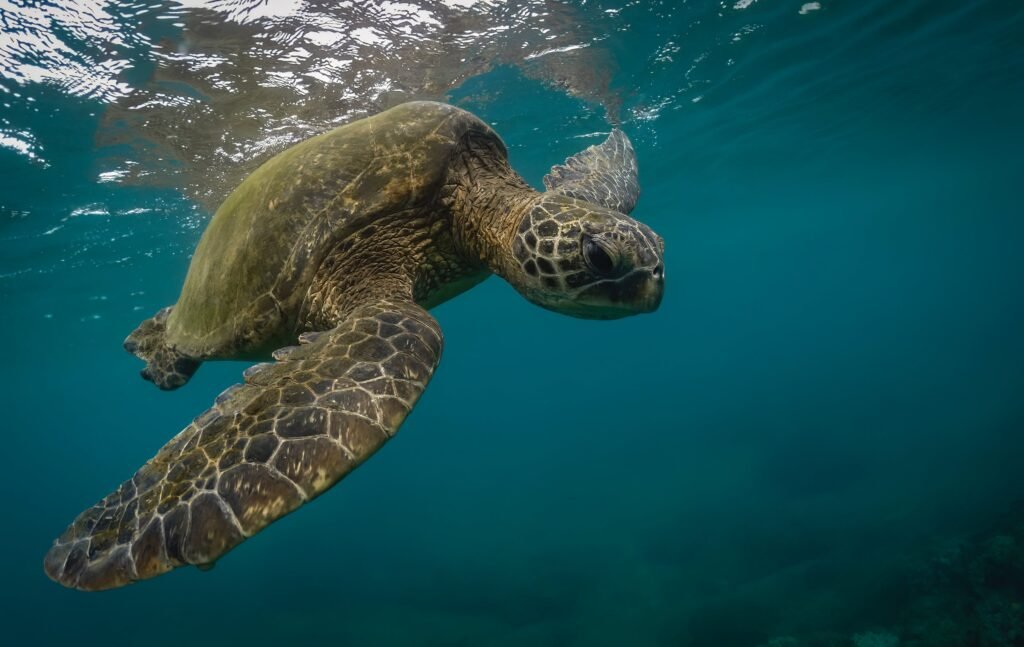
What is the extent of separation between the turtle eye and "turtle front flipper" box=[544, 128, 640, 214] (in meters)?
1.23

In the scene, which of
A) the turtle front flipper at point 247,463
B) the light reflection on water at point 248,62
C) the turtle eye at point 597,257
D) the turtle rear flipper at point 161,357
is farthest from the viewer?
the light reflection on water at point 248,62

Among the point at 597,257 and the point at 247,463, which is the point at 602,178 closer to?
the point at 597,257

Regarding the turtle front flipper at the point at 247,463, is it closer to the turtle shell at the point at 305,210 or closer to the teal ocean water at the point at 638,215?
the turtle shell at the point at 305,210

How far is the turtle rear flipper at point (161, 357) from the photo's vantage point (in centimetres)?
468

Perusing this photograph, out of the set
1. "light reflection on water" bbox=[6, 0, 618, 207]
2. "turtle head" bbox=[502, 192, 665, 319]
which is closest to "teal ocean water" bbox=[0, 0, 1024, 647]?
"light reflection on water" bbox=[6, 0, 618, 207]

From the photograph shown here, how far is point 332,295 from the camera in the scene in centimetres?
348

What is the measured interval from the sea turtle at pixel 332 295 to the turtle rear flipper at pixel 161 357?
0.03 m

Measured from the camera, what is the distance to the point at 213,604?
17.1 m

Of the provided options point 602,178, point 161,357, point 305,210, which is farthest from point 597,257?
point 161,357

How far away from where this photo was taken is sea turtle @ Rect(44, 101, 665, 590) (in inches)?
76.9

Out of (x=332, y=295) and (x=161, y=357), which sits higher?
(x=332, y=295)

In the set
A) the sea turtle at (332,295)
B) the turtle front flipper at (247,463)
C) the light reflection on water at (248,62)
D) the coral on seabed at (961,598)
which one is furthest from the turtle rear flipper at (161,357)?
the coral on seabed at (961,598)

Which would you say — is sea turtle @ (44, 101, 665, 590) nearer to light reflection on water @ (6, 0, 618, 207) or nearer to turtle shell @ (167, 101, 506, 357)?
turtle shell @ (167, 101, 506, 357)

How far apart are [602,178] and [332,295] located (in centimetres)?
282
